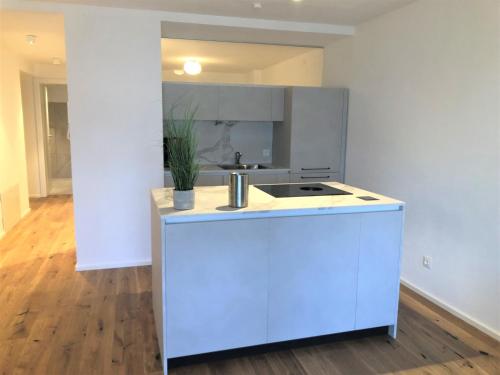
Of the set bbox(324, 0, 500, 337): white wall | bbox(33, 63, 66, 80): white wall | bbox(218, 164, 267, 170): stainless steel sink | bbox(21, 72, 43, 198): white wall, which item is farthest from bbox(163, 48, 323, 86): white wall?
bbox(21, 72, 43, 198): white wall

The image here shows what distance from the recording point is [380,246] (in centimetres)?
268

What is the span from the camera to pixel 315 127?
15.1ft

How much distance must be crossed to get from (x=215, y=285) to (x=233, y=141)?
2.95 metres

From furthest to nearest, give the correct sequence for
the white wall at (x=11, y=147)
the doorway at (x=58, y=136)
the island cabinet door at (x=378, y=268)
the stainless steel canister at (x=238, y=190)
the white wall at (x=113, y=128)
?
the doorway at (x=58, y=136), the white wall at (x=11, y=147), the white wall at (x=113, y=128), the island cabinet door at (x=378, y=268), the stainless steel canister at (x=238, y=190)

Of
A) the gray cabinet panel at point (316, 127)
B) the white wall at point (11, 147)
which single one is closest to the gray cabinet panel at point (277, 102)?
the gray cabinet panel at point (316, 127)

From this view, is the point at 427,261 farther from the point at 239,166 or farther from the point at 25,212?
the point at 25,212

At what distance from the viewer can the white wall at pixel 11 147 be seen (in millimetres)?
5285

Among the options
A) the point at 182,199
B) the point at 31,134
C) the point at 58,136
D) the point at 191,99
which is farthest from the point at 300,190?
the point at 58,136

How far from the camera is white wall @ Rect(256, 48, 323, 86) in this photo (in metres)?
5.48

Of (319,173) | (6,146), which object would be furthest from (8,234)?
(319,173)

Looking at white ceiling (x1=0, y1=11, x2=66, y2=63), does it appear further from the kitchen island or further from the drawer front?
the drawer front

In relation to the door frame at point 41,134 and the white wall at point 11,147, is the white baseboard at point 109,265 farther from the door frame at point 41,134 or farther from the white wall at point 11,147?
the door frame at point 41,134

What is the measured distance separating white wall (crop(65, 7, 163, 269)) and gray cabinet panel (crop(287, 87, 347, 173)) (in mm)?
1484

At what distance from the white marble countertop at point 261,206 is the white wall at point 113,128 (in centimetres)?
132
